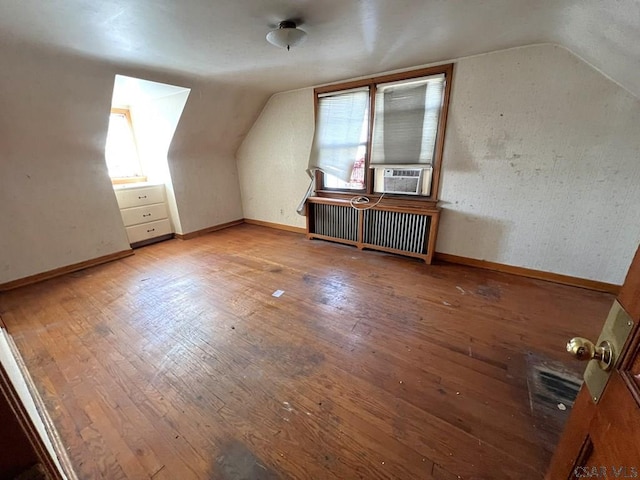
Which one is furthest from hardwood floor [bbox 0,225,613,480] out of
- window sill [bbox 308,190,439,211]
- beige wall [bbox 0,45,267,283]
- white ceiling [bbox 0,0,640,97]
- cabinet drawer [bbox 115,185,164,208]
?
white ceiling [bbox 0,0,640,97]

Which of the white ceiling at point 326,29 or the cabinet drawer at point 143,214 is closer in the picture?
the white ceiling at point 326,29

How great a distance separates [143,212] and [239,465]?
146 inches

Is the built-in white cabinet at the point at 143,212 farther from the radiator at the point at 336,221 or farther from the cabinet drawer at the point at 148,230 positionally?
the radiator at the point at 336,221

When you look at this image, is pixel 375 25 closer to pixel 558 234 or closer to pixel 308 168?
pixel 308 168

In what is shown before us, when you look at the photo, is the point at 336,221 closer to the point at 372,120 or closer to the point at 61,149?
the point at 372,120

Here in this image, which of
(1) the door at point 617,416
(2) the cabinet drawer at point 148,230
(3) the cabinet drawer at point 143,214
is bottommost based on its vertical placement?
(2) the cabinet drawer at point 148,230

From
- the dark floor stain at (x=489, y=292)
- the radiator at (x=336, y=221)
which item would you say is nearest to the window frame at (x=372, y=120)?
the radiator at (x=336, y=221)

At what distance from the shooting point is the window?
3.85 meters

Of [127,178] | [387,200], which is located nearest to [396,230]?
[387,200]

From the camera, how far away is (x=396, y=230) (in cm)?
325

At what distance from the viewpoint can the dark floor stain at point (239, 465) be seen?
1115mm

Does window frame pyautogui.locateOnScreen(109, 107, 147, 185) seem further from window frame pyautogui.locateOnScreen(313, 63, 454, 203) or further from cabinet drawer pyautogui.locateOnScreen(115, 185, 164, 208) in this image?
window frame pyautogui.locateOnScreen(313, 63, 454, 203)

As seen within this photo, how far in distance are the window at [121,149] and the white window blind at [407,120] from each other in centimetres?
365

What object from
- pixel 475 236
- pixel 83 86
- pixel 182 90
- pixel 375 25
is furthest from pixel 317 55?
pixel 475 236
